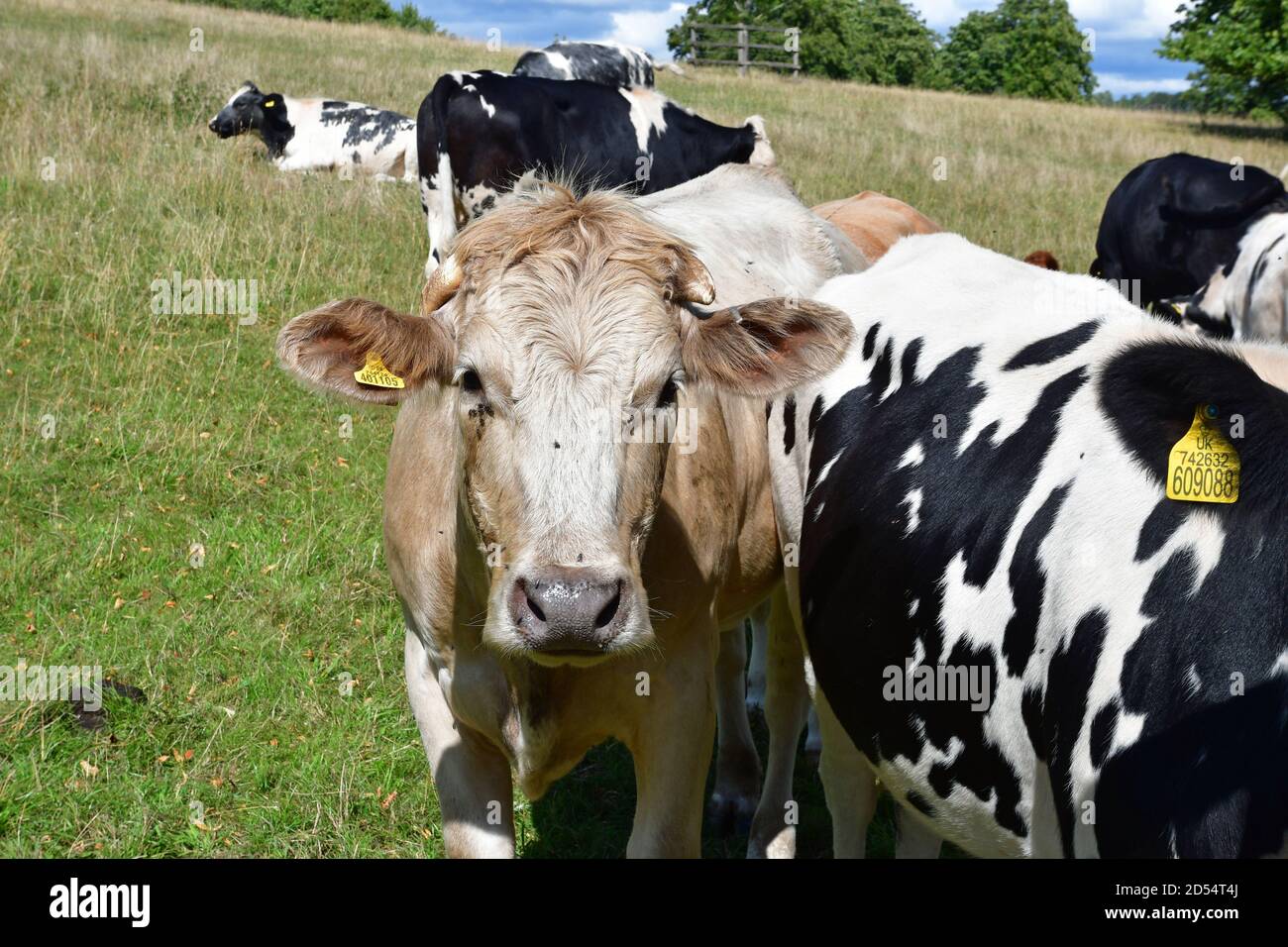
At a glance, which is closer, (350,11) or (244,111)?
(244,111)

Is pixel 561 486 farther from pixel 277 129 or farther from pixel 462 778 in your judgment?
pixel 277 129

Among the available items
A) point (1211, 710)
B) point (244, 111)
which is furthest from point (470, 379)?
point (244, 111)

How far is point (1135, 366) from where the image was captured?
281cm

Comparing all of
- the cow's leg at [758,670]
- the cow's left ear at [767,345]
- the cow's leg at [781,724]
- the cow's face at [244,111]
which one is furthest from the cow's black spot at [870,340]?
the cow's face at [244,111]

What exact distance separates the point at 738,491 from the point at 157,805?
2449 mm

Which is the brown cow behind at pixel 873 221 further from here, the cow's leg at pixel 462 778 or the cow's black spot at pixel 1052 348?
the cow's leg at pixel 462 778

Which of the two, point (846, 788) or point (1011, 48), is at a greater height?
point (1011, 48)

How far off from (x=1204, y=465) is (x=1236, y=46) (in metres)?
39.4

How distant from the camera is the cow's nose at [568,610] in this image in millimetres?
2482

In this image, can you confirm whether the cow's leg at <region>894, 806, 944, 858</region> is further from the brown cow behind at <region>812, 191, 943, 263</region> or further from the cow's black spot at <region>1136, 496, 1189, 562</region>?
the brown cow behind at <region>812, 191, 943, 263</region>

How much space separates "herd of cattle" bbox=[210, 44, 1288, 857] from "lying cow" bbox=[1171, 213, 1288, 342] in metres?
5.43

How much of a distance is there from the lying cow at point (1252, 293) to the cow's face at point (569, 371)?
678 centimetres

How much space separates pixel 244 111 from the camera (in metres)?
17.0
